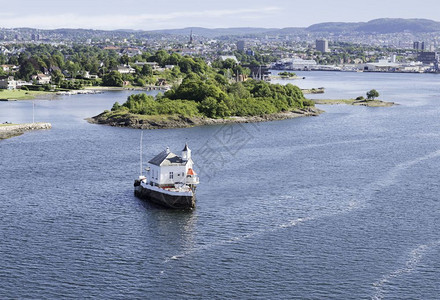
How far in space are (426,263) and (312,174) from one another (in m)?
11.6

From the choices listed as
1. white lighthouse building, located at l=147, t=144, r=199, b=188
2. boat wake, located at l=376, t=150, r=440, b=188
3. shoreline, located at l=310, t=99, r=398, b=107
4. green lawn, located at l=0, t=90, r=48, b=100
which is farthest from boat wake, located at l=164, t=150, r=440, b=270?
green lawn, located at l=0, t=90, r=48, b=100

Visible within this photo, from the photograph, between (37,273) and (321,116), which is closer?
(37,273)

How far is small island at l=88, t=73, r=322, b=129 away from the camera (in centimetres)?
4800

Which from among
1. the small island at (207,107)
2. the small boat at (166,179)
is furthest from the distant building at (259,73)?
the small boat at (166,179)

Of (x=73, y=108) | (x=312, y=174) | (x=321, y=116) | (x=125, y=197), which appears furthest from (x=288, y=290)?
(x=73, y=108)

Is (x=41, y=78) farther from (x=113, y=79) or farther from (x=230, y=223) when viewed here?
(x=230, y=223)

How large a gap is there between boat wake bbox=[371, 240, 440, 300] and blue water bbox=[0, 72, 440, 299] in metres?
0.06

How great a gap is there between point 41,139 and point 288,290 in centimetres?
2611

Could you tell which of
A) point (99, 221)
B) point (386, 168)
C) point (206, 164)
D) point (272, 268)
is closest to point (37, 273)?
point (99, 221)

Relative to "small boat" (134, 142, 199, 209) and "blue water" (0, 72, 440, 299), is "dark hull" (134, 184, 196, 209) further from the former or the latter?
"blue water" (0, 72, 440, 299)

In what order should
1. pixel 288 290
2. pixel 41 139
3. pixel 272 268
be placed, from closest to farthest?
1. pixel 288 290
2. pixel 272 268
3. pixel 41 139

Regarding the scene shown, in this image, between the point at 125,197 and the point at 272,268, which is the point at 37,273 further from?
the point at 125,197

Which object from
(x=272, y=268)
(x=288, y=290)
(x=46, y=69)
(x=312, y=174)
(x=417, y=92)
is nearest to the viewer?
(x=288, y=290)

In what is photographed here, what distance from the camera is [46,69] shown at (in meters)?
89.2
